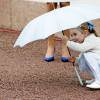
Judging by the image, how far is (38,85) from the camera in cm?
555

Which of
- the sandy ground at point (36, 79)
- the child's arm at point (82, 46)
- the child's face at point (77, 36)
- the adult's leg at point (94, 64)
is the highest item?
the child's face at point (77, 36)

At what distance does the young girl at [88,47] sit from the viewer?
5.26m

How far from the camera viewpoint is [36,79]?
5816mm

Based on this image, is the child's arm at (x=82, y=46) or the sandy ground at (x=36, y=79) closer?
the sandy ground at (x=36, y=79)

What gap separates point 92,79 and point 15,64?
1409 mm

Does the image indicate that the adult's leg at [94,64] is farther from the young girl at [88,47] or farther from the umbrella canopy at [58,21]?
the umbrella canopy at [58,21]

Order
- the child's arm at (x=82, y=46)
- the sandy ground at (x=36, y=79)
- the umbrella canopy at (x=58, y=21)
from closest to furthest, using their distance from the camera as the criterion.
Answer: the umbrella canopy at (x=58, y=21) → the sandy ground at (x=36, y=79) → the child's arm at (x=82, y=46)

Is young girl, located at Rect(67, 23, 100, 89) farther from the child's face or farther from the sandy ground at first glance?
the sandy ground

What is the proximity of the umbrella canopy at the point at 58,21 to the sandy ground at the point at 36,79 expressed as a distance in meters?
0.59

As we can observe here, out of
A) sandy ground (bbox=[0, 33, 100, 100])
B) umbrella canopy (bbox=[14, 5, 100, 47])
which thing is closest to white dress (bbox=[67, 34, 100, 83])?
sandy ground (bbox=[0, 33, 100, 100])

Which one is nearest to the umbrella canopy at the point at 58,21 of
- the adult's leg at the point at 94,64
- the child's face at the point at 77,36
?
the child's face at the point at 77,36

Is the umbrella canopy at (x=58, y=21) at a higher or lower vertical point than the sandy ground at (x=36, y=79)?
higher

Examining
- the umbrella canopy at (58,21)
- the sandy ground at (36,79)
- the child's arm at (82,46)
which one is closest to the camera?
the umbrella canopy at (58,21)

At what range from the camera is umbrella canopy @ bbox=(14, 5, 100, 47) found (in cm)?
489
